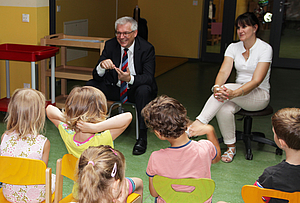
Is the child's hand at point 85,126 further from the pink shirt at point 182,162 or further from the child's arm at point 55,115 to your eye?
the pink shirt at point 182,162

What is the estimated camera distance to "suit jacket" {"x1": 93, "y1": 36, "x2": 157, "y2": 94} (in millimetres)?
3061

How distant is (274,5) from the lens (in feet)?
24.0

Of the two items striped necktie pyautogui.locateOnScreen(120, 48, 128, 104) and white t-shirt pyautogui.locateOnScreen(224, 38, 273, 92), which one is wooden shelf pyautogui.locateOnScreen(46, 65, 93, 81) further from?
white t-shirt pyautogui.locateOnScreen(224, 38, 273, 92)

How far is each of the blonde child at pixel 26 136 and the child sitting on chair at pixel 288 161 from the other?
3.33 ft

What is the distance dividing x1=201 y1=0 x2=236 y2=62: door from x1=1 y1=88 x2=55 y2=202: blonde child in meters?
6.76

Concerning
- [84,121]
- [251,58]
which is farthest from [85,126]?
[251,58]

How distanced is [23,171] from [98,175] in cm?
46

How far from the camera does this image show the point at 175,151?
59.2 inches

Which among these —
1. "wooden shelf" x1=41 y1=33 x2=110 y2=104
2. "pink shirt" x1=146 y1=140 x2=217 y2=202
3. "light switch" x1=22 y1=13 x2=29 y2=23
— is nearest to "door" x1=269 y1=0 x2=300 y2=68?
"wooden shelf" x1=41 y1=33 x2=110 y2=104

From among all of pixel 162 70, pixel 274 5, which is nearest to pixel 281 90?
pixel 162 70

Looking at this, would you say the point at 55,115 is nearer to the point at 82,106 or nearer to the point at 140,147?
the point at 82,106

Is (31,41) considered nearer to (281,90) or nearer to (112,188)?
(112,188)

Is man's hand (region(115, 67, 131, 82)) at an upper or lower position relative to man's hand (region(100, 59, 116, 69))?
lower

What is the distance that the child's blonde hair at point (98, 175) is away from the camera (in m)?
1.11
